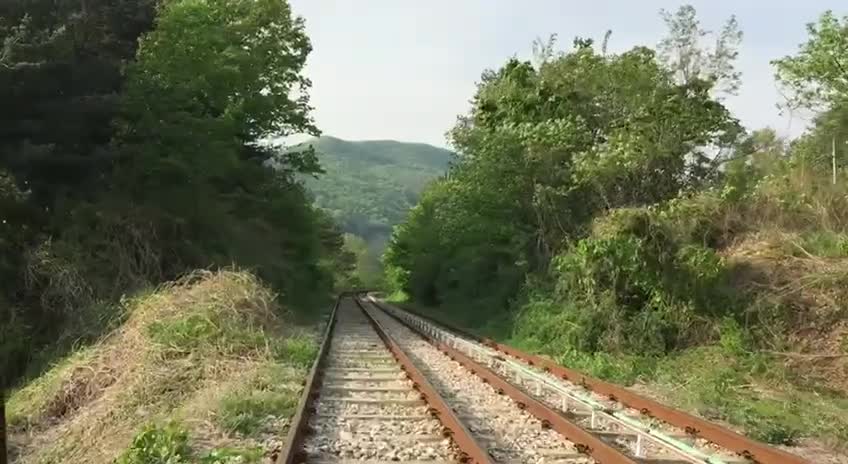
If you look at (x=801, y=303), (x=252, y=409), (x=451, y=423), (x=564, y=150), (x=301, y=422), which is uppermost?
(x=564, y=150)

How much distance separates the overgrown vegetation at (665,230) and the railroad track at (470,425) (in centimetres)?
170

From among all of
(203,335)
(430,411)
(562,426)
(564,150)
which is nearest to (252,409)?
(430,411)

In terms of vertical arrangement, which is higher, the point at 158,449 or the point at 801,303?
the point at 801,303

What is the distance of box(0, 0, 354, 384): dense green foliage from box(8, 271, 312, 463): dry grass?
2427 millimetres

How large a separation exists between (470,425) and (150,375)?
5.18m

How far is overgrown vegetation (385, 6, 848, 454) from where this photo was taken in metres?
15.3

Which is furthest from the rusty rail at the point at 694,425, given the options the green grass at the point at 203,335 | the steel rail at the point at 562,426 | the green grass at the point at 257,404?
the green grass at the point at 203,335

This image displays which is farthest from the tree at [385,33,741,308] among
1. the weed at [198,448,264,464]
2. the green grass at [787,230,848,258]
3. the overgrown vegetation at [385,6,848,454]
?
the weed at [198,448,264,464]

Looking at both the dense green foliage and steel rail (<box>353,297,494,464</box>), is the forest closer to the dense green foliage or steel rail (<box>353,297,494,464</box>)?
the dense green foliage

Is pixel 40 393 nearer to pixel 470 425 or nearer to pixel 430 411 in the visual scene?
pixel 430 411

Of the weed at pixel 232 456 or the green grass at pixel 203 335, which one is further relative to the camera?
the green grass at pixel 203 335

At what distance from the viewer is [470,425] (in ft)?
33.0

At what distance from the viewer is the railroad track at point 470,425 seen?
8234 mm

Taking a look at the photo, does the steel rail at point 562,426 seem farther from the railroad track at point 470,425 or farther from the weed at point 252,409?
the weed at point 252,409
